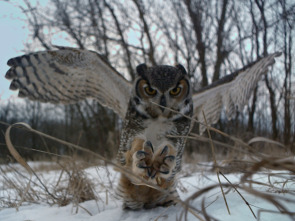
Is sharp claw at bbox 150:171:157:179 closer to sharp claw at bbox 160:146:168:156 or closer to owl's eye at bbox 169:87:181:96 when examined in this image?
sharp claw at bbox 160:146:168:156

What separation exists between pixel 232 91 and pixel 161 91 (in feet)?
4.57

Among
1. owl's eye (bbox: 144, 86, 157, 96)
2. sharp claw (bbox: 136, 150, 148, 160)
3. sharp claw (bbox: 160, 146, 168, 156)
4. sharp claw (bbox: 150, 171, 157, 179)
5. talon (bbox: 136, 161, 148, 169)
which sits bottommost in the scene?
sharp claw (bbox: 150, 171, 157, 179)

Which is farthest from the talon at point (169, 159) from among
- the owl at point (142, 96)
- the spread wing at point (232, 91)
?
the spread wing at point (232, 91)

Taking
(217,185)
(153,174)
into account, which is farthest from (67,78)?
(217,185)

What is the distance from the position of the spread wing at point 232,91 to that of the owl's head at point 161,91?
630mm

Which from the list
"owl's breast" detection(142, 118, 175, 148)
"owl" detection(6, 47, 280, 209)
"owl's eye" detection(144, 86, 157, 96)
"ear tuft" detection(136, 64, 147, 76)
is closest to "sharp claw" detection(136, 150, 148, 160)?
"owl" detection(6, 47, 280, 209)

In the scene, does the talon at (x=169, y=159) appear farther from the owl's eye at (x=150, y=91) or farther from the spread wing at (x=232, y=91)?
the spread wing at (x=232, y=91)

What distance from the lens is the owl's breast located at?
85.3 inches

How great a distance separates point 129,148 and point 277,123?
681 centimetres

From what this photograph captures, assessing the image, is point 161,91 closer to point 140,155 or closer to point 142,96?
point 142,96

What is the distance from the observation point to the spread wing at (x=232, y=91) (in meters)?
2.79

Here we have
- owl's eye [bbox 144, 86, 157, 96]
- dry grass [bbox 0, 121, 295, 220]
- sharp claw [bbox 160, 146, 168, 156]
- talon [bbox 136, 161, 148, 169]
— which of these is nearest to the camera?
dry grass [bbox 0, 121, 295, 220]

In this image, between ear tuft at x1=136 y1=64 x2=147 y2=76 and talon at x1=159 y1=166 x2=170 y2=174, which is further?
ear tuft at x1=136 y1=64 x2=147 y2=76

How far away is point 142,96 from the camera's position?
2.37 meters
